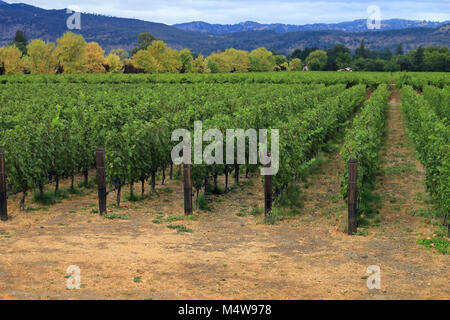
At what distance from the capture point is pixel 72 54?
276 ft

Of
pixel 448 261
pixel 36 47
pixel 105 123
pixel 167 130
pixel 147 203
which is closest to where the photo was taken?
pixel 448 261

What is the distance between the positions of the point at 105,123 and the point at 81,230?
5.36 meters

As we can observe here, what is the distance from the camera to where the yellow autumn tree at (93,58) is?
84938 mm

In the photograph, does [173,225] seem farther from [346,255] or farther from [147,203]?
[346,255]

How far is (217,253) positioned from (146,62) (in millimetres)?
82801

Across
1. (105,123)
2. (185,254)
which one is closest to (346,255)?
(185,254)

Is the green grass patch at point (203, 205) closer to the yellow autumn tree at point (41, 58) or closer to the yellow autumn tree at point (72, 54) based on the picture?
the yellow autumn tree at point (72, 54)

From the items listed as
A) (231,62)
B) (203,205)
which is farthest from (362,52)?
(203,205)

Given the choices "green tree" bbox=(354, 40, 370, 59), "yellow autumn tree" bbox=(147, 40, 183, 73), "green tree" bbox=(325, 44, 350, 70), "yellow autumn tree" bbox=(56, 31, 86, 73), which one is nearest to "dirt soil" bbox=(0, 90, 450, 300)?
"yellow autumn tree" bbox=(56, 31, 86, 73)

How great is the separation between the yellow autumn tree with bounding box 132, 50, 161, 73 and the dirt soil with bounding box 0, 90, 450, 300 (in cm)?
7703

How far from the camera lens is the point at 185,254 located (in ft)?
27.2

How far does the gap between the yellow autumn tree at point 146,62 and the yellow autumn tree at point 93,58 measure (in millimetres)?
6225

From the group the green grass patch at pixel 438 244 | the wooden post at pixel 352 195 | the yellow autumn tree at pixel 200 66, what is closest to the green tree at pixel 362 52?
the yellow autumn tree at pixel 200 66

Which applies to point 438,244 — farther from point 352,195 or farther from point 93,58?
point 93,58
